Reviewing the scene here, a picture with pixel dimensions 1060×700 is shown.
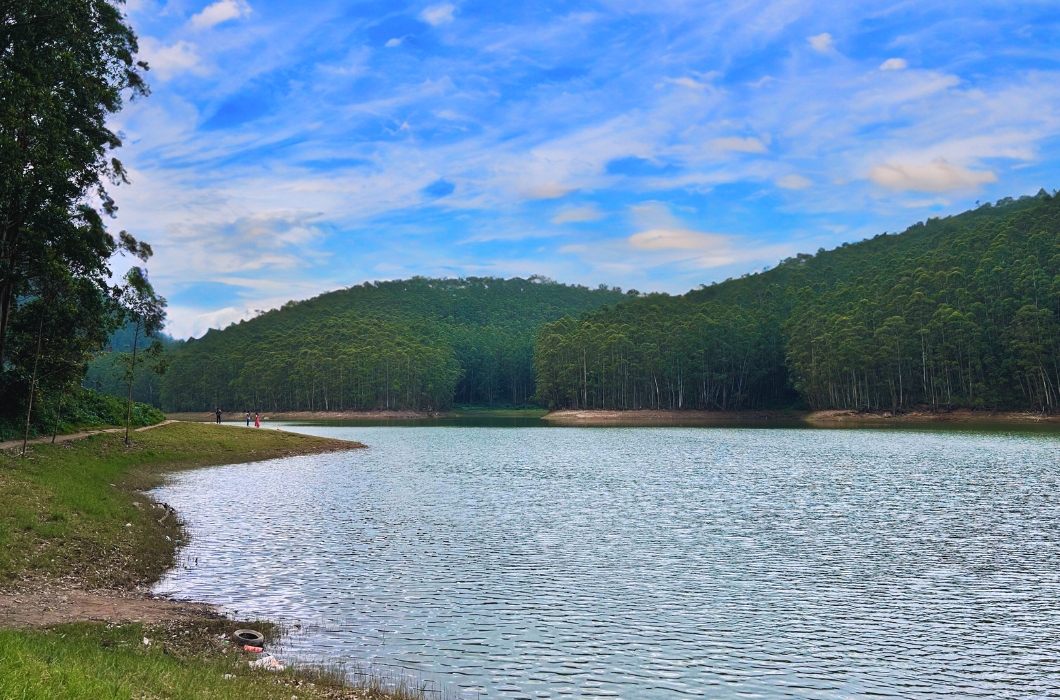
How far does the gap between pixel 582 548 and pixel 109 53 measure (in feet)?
126

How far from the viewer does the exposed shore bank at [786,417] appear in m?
133

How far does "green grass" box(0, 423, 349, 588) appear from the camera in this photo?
21.7m

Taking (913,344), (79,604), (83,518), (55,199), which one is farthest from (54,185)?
(913,344)

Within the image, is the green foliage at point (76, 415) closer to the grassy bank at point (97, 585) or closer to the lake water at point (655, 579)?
the grassy bank at point (97, 585)

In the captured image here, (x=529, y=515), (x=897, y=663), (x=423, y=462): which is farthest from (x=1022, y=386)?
(x=897, y=663)

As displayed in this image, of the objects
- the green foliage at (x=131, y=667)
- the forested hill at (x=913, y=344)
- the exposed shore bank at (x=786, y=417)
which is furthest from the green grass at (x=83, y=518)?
the forested hill at (x=913, y=344)

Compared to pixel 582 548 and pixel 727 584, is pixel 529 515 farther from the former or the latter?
pixel 727 584

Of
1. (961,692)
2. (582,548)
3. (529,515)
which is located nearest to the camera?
(961,692)

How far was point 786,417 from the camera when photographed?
17488 centimetres

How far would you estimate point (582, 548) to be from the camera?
29375mm

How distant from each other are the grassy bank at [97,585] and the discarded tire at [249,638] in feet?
1.18

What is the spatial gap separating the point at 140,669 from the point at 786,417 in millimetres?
176123

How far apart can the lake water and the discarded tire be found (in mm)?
840

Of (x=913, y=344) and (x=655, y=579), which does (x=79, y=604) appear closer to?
(x=655, y=579)
